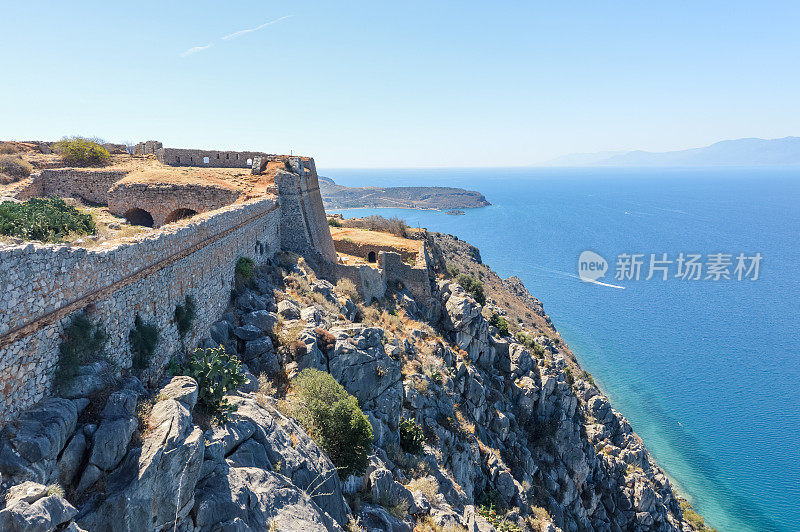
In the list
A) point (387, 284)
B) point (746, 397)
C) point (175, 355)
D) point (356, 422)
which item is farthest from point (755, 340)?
point (175, 355)

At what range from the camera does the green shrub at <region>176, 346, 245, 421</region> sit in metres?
11.2

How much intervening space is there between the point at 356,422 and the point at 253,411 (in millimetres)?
3710

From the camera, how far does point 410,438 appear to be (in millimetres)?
19625

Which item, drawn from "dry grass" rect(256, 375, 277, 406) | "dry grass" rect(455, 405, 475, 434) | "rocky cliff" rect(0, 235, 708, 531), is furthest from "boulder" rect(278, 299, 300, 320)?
"dry grass" rect(455, 405, 475, 434)

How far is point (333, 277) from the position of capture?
90.7 ft

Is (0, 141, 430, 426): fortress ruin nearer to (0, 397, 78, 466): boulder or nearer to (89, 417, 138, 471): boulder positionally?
(0, 397, 78, 466): boulder

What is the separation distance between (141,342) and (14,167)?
53.7 feet

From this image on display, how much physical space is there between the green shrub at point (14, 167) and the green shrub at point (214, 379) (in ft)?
51.0

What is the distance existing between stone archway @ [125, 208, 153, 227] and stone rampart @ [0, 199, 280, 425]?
286 inches

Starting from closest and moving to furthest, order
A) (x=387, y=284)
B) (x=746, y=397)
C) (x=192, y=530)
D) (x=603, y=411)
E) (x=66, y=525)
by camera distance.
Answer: (x=66, y=525), (x=192, y=530), (x=387, y=284), (x=603, y=411), (x=746, y=397)

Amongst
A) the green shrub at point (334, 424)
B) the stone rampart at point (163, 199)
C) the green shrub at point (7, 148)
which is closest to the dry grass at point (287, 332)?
the green shrub at point (334, 424)

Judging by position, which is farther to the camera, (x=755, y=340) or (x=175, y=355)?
(x=755, y=340)

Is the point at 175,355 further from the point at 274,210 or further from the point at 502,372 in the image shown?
the point at 502,372

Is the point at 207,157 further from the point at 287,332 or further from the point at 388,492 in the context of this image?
the point at 388,492
